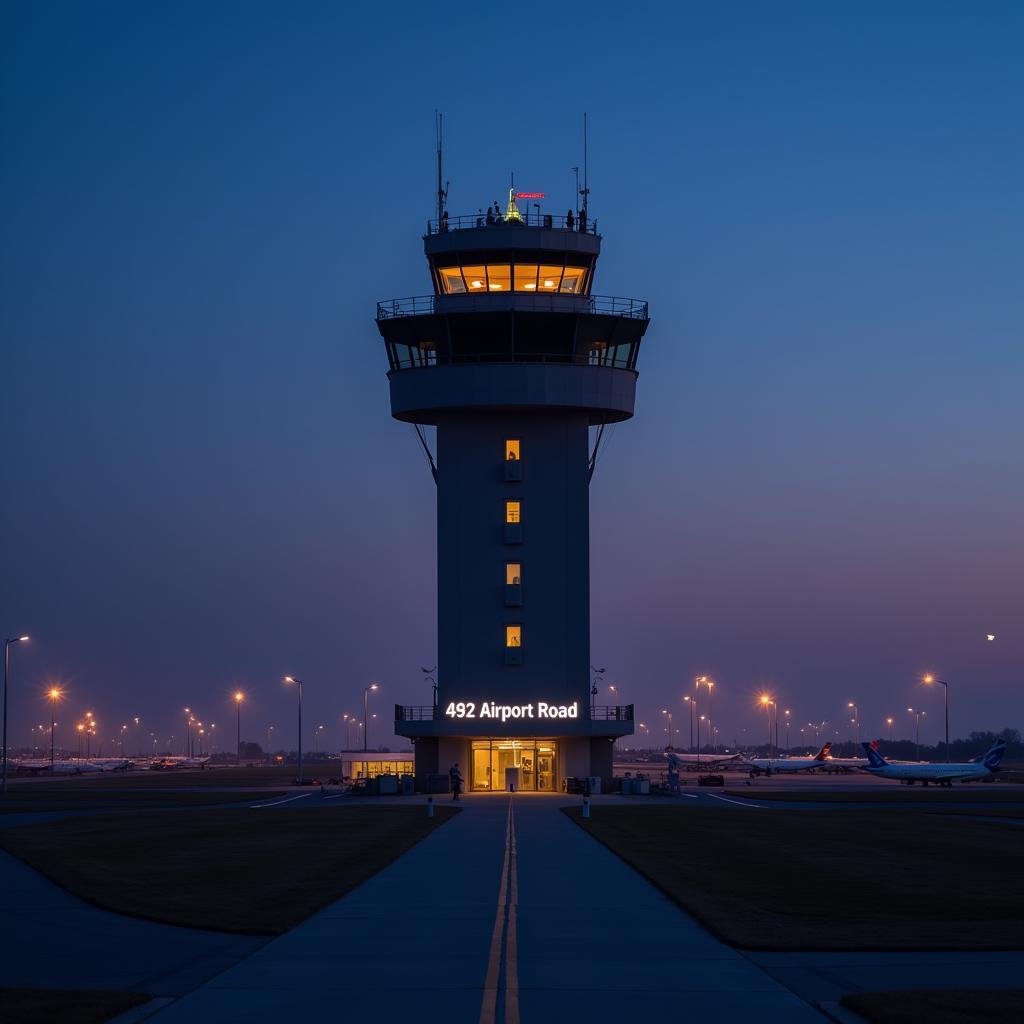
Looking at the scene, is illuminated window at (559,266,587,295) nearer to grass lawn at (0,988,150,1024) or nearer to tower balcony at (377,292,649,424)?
tower balcony at (377,292,649,424)

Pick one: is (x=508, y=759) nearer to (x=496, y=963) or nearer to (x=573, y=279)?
(x=573, y=279)

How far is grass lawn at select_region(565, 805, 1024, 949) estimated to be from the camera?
23.3m

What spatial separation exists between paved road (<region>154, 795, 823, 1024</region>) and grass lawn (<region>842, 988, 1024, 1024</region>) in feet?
2.39

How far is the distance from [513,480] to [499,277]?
12601 millimetres

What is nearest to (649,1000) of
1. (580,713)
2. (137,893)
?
(137,893)

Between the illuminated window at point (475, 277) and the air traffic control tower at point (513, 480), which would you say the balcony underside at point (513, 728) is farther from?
the illuminated window at point (475, 277)

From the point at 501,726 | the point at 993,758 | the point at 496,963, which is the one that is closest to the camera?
the point at 496,963

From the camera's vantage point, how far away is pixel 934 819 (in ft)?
214

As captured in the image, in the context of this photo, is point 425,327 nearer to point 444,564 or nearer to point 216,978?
point 444,564

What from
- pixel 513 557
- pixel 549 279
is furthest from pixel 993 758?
pixel 549 279

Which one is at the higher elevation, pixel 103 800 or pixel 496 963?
pixel 496 963

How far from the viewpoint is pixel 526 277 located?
8638 cm


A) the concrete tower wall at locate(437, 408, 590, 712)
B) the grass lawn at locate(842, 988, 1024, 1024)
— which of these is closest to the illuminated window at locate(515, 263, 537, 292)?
the concrete tower wall at locate(437, 408, 590, 712)

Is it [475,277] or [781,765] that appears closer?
[475,277]
